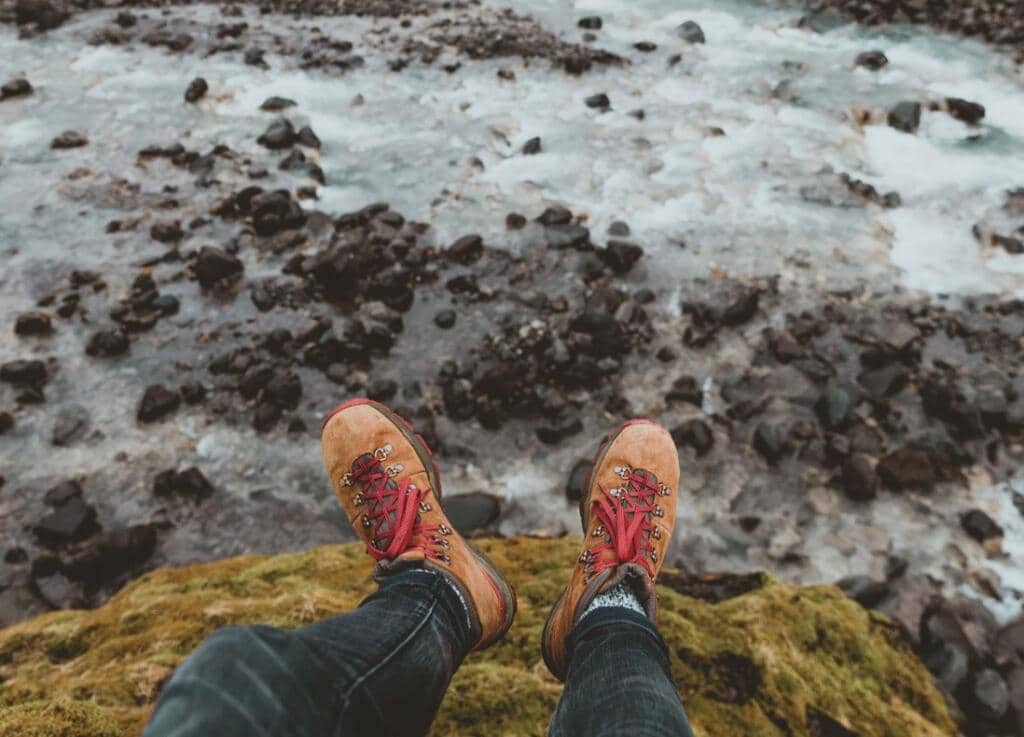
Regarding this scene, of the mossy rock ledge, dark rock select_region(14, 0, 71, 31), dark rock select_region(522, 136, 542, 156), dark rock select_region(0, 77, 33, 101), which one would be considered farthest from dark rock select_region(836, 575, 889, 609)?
dark rock select_region(14, 0, 71, 31)

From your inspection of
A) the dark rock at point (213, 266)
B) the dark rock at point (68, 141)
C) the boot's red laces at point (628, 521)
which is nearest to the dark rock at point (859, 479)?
the boot's red laces at point (628, 521)

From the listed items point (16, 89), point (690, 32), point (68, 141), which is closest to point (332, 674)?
point (68, 141)

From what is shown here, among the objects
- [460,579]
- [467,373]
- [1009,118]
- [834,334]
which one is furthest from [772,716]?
[1009,118]

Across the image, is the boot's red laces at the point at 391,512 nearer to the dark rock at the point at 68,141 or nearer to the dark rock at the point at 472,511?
the dark rock at the point at 472,511

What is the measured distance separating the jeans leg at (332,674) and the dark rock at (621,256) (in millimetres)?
3471

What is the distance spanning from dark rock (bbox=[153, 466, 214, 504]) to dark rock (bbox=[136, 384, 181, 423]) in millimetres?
517

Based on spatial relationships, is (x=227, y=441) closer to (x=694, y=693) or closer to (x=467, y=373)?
(x=467, y=373)

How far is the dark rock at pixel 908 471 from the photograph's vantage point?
3.86 m

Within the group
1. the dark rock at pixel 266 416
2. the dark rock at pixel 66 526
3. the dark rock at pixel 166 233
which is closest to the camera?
the dark rock at pixel 66 526

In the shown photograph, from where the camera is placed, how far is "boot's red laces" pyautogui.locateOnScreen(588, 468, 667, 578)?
8.82ft

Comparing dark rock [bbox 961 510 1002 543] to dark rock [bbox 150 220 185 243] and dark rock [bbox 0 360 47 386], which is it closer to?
dark rock [bbox 0 360 47 386]

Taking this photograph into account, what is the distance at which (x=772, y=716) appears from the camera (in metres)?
2.31

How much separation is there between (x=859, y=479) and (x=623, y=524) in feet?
5.89

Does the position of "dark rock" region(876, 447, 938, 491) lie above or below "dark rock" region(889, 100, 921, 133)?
below
